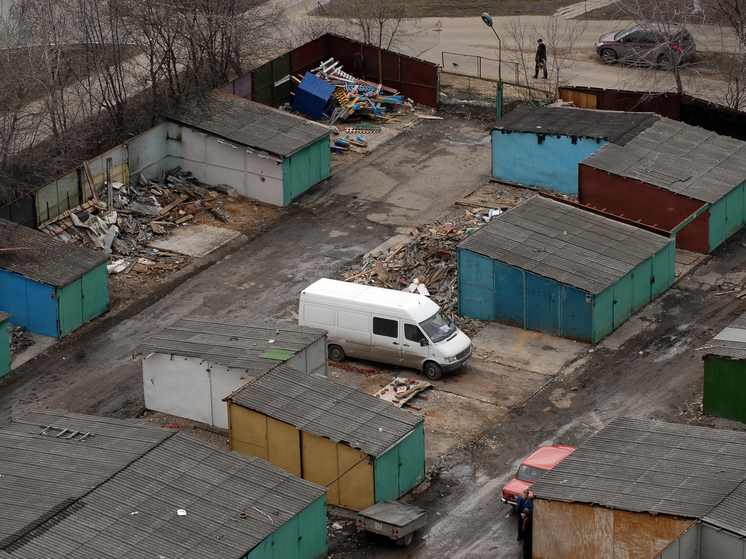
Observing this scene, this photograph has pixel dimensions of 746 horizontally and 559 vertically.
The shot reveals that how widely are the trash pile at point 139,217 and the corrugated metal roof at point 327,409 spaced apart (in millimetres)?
11423

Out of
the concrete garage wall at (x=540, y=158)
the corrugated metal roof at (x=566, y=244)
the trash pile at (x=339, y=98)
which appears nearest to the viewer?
the corrugated metal roof at (x=566, y=244)

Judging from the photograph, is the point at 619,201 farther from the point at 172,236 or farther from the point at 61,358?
the point at 61,358

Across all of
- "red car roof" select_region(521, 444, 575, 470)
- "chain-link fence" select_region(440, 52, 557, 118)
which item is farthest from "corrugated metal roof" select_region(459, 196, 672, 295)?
"chain-link fence" select_region(440, 52, 557, 118)

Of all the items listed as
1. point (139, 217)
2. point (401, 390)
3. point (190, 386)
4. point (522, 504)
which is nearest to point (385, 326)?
point (401, 390)

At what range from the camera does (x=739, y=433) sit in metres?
23.5

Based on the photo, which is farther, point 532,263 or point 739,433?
point 532,263

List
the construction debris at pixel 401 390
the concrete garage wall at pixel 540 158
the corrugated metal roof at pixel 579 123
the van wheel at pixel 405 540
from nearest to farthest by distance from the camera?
the van wheel at pixel 405 540, the construction debris at pixel 401 390, the corrugated metal roof at pixel 579 123, the concrete garage wall at pixel 540 158

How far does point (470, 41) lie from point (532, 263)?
Result: 24618 millimetres

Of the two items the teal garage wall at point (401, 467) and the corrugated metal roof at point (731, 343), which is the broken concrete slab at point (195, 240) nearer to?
the teal garage wall at point (401, 467)

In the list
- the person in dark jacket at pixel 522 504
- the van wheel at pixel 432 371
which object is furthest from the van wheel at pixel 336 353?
the person in dark jacket at pixel 522 504

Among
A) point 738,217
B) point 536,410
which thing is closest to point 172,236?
point 536,410

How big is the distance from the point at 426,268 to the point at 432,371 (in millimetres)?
5509

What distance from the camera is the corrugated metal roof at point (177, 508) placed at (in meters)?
20.7

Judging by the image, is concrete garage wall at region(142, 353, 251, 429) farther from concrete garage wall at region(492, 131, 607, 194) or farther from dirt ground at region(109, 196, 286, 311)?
concrete garage wall at region(492, 131, 607, 194)
